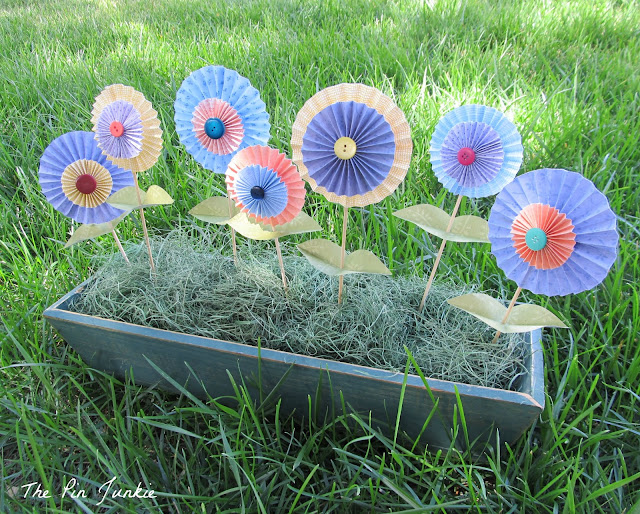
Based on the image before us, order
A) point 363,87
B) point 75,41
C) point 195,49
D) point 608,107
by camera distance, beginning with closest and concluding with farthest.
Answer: point 363,87 → point 608,107 → point 195,49 → point 75,41

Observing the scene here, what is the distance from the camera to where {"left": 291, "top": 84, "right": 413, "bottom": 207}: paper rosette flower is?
63 cm

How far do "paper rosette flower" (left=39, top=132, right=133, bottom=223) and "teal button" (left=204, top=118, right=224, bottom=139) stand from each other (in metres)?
0.21

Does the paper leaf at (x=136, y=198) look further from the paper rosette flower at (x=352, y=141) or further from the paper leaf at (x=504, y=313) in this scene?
the paper leaf at (x=504, y=313)

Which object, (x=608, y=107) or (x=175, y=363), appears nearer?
(x=175, y=363)

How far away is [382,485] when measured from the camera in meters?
0.73

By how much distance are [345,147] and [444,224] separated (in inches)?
9.3

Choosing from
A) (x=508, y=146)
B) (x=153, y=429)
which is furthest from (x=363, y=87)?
(x=153, y=429)

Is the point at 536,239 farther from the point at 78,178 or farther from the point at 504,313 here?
the point at 78,178

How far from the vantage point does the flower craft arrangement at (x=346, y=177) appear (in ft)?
1.99

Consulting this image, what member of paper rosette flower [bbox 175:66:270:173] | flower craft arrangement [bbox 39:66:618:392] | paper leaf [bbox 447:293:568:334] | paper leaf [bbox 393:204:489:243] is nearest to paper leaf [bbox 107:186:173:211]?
flower craft arrangement [bbox 39:66:618:392]

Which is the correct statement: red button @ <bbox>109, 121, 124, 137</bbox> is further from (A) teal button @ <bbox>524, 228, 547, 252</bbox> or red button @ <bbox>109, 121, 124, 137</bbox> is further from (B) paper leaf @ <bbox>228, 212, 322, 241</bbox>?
(A) teal button @ <bbox>524, 228, 547, 252</bbox>

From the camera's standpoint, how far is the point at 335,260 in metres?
0.76

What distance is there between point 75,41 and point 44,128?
0.90 metres

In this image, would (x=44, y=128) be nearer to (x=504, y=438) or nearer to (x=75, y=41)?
(x=75, y=41)
